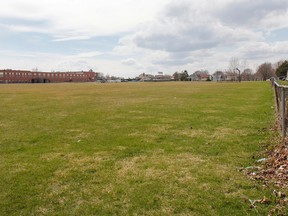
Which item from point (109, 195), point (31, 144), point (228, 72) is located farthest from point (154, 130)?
point (228, 72)

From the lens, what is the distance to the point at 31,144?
9.39 meters

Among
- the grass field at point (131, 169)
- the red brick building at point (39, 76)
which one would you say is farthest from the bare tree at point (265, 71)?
the grass field at point (131, 169)

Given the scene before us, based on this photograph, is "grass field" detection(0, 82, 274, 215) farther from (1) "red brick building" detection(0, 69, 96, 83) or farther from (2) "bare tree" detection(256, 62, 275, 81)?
(1) "red brick building" detection(0, 69, 96, 83)

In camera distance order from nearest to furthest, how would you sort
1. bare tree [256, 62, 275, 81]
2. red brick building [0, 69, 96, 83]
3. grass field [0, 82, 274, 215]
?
grass field [0, 82, 274, 215] < bare tree [256, 62, 275, 81] < red brick building [0, 69, 96, 83]

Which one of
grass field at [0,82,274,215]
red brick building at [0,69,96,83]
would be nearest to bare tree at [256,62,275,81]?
red brick building at [0,69,96,83]

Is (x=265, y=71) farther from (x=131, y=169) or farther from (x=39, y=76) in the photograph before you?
(x=131, y=169)

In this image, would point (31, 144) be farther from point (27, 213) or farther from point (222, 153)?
point (222, 153)

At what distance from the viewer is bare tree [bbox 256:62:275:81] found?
402ft

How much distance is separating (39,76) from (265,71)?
117058 millimetres

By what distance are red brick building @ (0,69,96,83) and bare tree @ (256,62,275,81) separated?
4237 inches

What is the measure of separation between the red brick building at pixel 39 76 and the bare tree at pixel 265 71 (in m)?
108

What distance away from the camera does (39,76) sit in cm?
16800

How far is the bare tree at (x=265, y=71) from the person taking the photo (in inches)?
4828

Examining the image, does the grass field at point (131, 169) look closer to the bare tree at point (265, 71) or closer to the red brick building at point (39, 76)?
the bare tree at point (265, 71)
